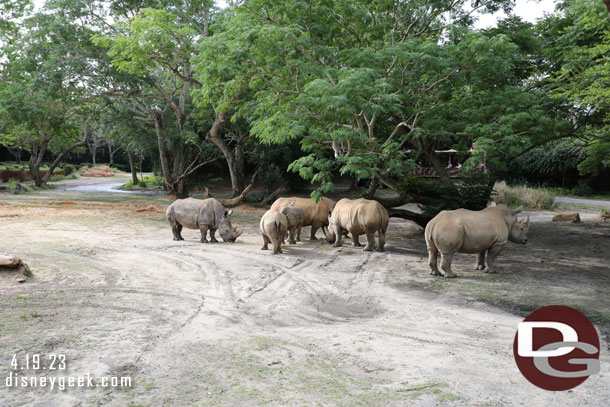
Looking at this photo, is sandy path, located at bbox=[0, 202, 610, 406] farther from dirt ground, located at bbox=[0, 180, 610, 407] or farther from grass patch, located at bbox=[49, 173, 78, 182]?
grass patch, located at bbox=[49, 173, 78, 182]

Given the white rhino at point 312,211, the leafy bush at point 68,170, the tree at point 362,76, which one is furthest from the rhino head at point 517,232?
the leafy bush at point 68,170

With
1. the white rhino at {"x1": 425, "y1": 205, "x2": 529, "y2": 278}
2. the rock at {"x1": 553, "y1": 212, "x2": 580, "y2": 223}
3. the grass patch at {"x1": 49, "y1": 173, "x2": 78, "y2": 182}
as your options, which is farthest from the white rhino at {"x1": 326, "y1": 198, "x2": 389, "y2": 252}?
the grass patch at {"x1": 49, "y1": 173, "x2": 78, "y2": 182}

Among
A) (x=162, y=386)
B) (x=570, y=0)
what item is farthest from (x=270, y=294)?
(x=570, y=0)

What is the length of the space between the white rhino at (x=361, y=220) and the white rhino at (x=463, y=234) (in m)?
2.25

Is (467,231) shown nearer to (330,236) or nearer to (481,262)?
(481,262)

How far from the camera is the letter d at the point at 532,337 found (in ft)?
15.2

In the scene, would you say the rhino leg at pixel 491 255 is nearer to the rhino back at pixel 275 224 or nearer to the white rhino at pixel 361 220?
the white rhino at pixel 361 220

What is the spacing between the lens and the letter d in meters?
4.64

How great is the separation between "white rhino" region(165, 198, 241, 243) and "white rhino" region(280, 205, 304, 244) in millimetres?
1416

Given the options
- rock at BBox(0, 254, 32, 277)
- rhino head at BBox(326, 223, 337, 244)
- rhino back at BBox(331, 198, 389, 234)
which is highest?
rhino back at BBox(331, 198, 389, 234)

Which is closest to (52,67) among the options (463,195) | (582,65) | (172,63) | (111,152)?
(172,63)

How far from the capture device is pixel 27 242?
10305 millimetres

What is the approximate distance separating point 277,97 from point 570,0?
899cm

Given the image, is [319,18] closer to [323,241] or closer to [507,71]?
[507,71]
